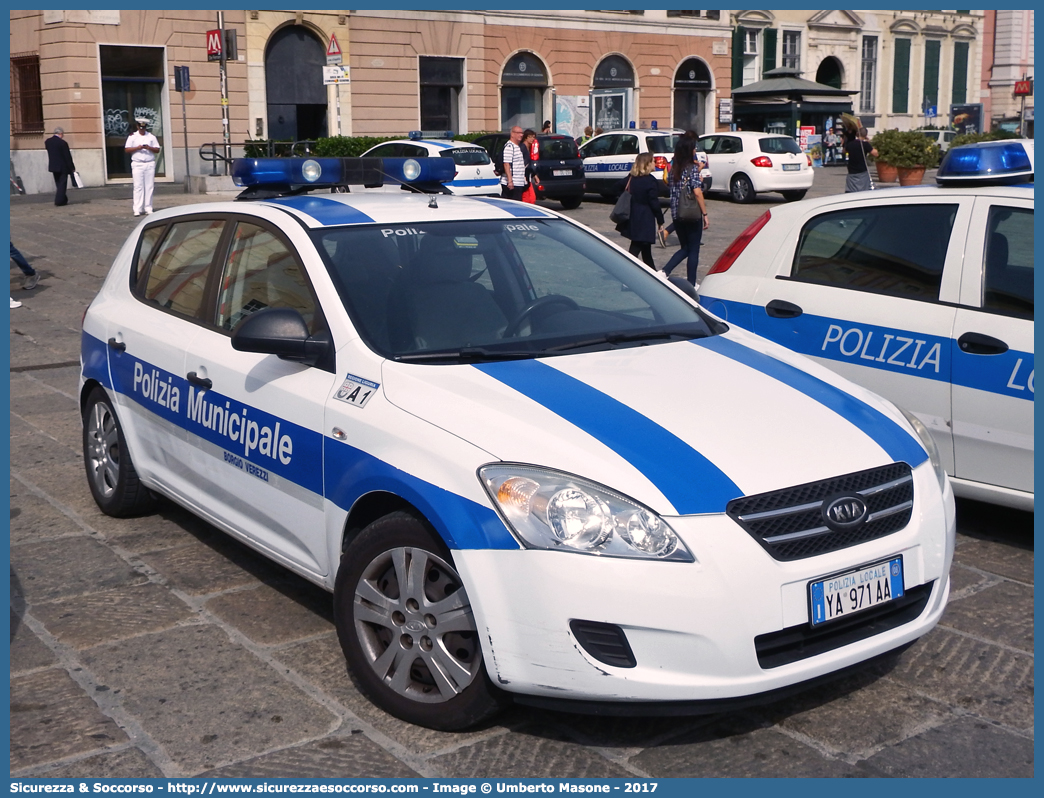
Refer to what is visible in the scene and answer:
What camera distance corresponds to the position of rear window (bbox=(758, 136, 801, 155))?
82.5 ft

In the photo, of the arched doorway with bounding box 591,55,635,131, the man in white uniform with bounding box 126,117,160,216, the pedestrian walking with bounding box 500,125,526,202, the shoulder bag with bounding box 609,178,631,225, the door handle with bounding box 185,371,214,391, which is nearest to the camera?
the door handle with bounding box 185,371,214,391

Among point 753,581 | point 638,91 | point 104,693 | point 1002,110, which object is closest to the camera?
point 753,581

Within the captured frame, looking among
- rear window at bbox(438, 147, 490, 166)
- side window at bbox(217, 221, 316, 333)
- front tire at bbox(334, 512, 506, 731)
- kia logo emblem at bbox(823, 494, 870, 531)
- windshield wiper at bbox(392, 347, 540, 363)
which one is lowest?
front tire at bbox(334, 512, 506, 731)

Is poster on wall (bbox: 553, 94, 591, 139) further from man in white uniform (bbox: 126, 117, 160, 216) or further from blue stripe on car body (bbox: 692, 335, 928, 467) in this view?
blue stripe on car body (bbox: 692, 335, 928, 467)

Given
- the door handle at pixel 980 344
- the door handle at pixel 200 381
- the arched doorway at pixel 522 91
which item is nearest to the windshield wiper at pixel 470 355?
the door handle at pixel 200 381

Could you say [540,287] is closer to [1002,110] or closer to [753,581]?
[753,581]

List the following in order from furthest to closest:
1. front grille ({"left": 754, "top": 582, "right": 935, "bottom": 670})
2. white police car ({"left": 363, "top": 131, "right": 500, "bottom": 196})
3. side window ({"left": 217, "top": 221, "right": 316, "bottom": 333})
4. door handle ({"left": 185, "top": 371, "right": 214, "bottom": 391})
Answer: white police car ({"left": 363, "top": 131, "right": 500, "bottom": 196}) < door handle ({"left": 185, "top": 371, "right": 214, "bottom": 391}) < side window ({"left": 217, "top": 221, "right": 316, "bottom": 333}) < front grille ({"left": 754, "top": 582, "right": 935, "bottom": 670})

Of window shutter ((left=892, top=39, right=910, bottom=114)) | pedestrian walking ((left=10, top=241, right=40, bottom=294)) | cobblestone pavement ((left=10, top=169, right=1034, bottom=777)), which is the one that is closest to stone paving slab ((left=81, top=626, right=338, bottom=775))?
cobblestone pavement ((left=10, top=169, right=1034, bottom=777))

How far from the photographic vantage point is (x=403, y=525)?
3547mm

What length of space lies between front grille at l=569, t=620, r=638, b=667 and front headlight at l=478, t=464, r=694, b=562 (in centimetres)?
19

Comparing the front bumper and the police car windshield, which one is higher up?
the police car windshield

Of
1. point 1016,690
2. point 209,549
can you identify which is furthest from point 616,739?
point 209,549

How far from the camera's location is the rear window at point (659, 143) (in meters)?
24.8

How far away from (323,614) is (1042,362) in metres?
3.05
